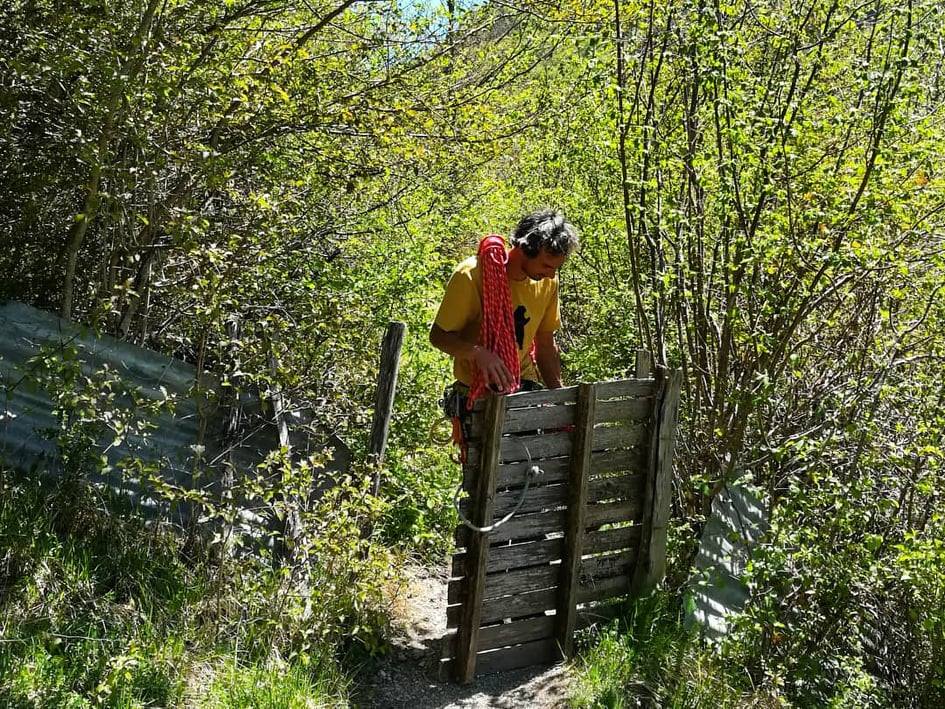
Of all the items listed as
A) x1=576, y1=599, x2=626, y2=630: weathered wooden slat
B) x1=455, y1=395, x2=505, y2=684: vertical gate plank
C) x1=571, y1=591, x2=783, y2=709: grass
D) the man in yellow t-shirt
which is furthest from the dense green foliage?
the man in yellow t-shirt

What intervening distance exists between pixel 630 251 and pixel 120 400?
3173 mm

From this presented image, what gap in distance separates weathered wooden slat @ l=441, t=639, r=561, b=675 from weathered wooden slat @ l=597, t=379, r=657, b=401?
1.31 metres

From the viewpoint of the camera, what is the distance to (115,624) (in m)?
4.11

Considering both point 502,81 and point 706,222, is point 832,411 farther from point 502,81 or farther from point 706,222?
point 502,81

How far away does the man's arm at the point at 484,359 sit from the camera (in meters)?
4.36

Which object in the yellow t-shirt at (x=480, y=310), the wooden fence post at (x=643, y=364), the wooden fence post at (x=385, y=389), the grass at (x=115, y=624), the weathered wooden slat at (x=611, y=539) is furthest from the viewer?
the wooden fence post at (x=385, y=389)

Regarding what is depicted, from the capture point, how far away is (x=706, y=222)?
230 inches

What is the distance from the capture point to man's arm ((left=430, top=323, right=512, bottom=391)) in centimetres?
436

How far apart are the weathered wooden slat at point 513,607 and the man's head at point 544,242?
161cm

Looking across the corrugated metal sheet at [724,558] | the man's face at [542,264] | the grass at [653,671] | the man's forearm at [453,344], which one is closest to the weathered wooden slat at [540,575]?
the grass at [653,671]

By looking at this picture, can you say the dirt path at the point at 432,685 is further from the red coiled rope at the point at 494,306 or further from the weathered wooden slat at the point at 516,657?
the red coiled rope at the point at 494,306

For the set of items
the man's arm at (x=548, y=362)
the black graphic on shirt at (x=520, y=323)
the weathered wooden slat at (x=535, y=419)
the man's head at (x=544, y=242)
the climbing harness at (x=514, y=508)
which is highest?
the man's head at (x=544, y=242)

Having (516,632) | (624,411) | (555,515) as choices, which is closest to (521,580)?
(516,632)

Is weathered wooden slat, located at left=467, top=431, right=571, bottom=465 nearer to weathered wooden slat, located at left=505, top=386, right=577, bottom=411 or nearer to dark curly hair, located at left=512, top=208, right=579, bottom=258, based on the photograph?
weathered wooden slat, located at left=505, top=386, right=577, bottom=411
